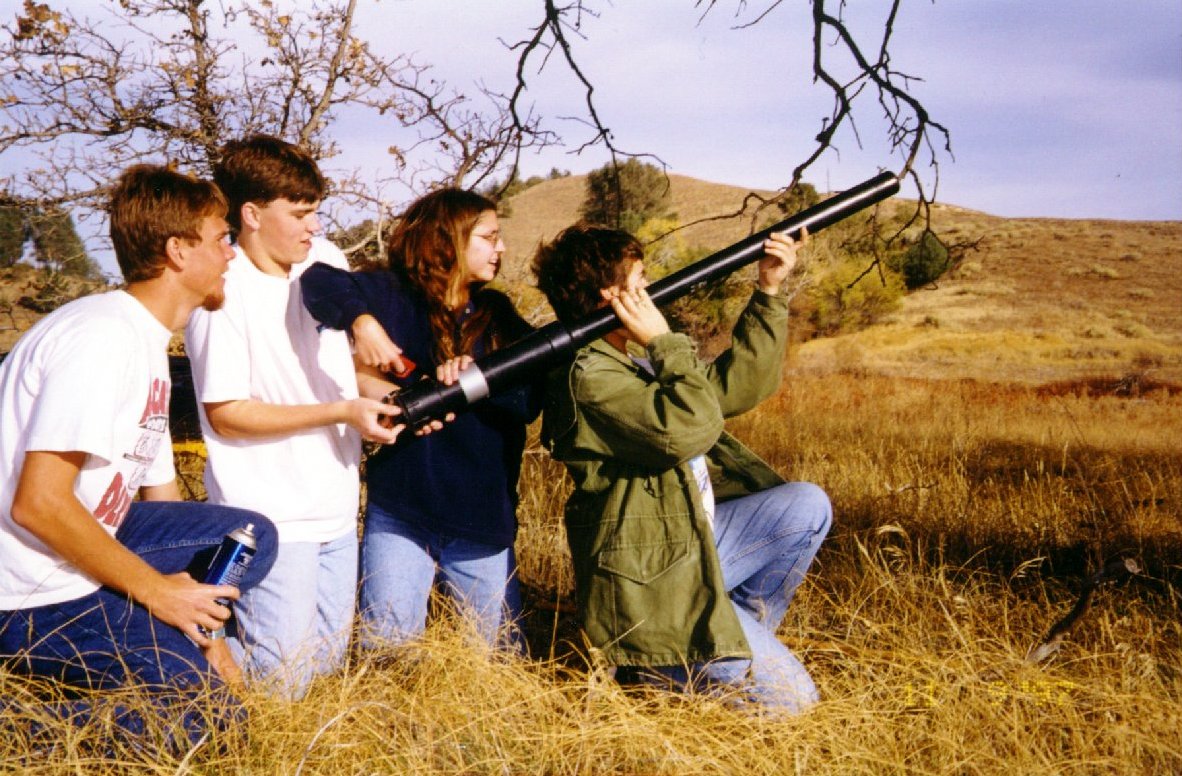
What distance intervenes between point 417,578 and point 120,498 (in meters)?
0.99

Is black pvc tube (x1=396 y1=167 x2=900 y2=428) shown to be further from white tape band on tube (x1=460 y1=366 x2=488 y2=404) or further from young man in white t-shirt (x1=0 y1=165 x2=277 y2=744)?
young man in white t-shirt (x1=0 y1=165 x2=277 y2=744)

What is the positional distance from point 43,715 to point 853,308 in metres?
24.1

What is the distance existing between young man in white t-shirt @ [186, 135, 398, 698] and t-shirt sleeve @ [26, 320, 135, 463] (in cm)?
43

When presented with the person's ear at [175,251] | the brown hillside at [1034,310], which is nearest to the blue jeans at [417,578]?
the person's ear at [175,251]

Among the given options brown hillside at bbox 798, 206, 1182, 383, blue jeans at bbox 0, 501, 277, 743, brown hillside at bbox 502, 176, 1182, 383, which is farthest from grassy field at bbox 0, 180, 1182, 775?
brown hillside at bbox 798, 206, 1182, 383

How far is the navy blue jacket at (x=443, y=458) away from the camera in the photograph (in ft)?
10.1

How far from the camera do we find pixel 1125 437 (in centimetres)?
975

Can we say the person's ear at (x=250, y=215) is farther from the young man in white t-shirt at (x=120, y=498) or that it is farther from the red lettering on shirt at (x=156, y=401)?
the red lettering on shirt at (x=156, y=401)

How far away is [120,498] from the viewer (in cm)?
250

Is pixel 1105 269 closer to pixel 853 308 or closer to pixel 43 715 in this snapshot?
pixel 853 308

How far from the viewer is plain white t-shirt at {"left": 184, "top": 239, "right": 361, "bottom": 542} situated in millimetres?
2842

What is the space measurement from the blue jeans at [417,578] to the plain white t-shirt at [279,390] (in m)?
0.16

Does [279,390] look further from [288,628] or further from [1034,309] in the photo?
[1034,309]

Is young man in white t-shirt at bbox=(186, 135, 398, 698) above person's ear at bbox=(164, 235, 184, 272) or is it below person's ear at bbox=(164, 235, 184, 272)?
below
